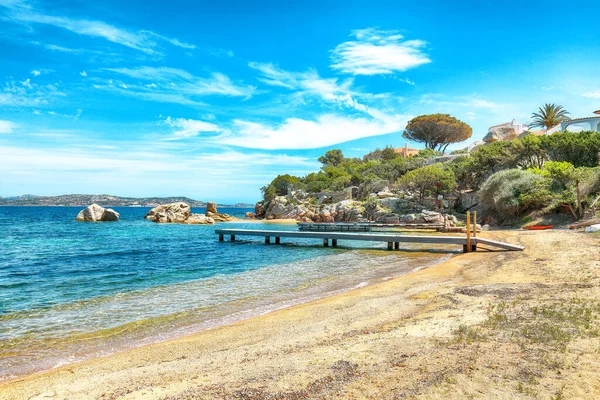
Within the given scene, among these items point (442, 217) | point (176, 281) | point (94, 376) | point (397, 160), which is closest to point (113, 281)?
point (176, 281)

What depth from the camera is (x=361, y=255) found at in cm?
2617

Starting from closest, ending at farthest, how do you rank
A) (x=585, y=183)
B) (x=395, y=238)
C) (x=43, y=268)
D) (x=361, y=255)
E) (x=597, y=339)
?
(x=597, y=339)
(x=43, y=268)
(x=361, y=255)
(x=395, y=238)
(x=585, y=183)

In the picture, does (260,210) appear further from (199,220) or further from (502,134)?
(502,134)

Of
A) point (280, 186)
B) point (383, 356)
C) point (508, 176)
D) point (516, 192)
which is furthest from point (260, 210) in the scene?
point (383, 356)

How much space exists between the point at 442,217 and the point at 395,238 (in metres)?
24.4

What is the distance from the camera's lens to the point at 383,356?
6.20 m

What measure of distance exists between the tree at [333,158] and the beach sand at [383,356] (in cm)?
9707

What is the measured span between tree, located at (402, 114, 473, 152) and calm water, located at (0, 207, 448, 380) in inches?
2576

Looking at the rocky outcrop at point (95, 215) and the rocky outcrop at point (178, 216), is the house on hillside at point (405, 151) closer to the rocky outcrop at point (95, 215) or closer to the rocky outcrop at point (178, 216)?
the rocky outcrop at point (178, 216)

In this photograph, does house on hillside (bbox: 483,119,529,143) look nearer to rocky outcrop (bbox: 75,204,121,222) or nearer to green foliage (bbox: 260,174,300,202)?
green foliage (bbox: 260,174,300,202)

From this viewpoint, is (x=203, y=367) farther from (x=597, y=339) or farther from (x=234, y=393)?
(x=597, y=339)

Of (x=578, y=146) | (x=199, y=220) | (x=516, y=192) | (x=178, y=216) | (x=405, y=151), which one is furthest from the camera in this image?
(x=405, y=151)

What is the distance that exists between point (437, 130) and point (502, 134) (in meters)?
18.8

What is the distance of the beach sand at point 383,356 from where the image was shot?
198 inches
